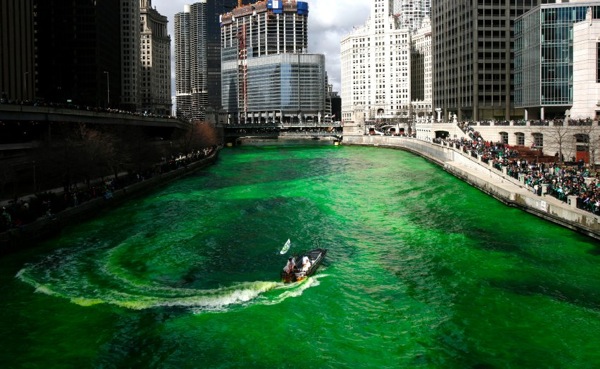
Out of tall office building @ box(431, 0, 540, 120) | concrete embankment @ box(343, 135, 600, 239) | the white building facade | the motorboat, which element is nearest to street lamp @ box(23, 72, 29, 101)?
concrete embankment @ box(343, 135, 600, 239)

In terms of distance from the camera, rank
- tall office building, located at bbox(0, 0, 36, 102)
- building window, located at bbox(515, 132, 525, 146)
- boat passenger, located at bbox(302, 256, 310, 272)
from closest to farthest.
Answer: boat passenger, located at bbox(302, 256, 310, 272) → building window, located at bbox(515, 132, 525, 146) → tall office building, located at bbox(0, 0, 36, 102)

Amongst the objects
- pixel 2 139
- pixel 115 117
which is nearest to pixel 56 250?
pixel 2 139

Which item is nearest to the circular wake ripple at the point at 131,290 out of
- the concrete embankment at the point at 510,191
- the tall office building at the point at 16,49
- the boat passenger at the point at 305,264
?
the boat passenger at the point at 305,264

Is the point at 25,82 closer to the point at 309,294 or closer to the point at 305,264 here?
the point at 305,264

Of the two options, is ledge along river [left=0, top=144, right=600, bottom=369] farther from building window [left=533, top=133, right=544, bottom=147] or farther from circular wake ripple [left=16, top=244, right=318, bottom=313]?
building window [left=533, top=133, right=544, bottom=147]

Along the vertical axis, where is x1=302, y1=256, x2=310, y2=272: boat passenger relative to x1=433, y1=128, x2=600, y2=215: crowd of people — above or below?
below

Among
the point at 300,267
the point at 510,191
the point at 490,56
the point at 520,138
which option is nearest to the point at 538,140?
the point at 520,138
